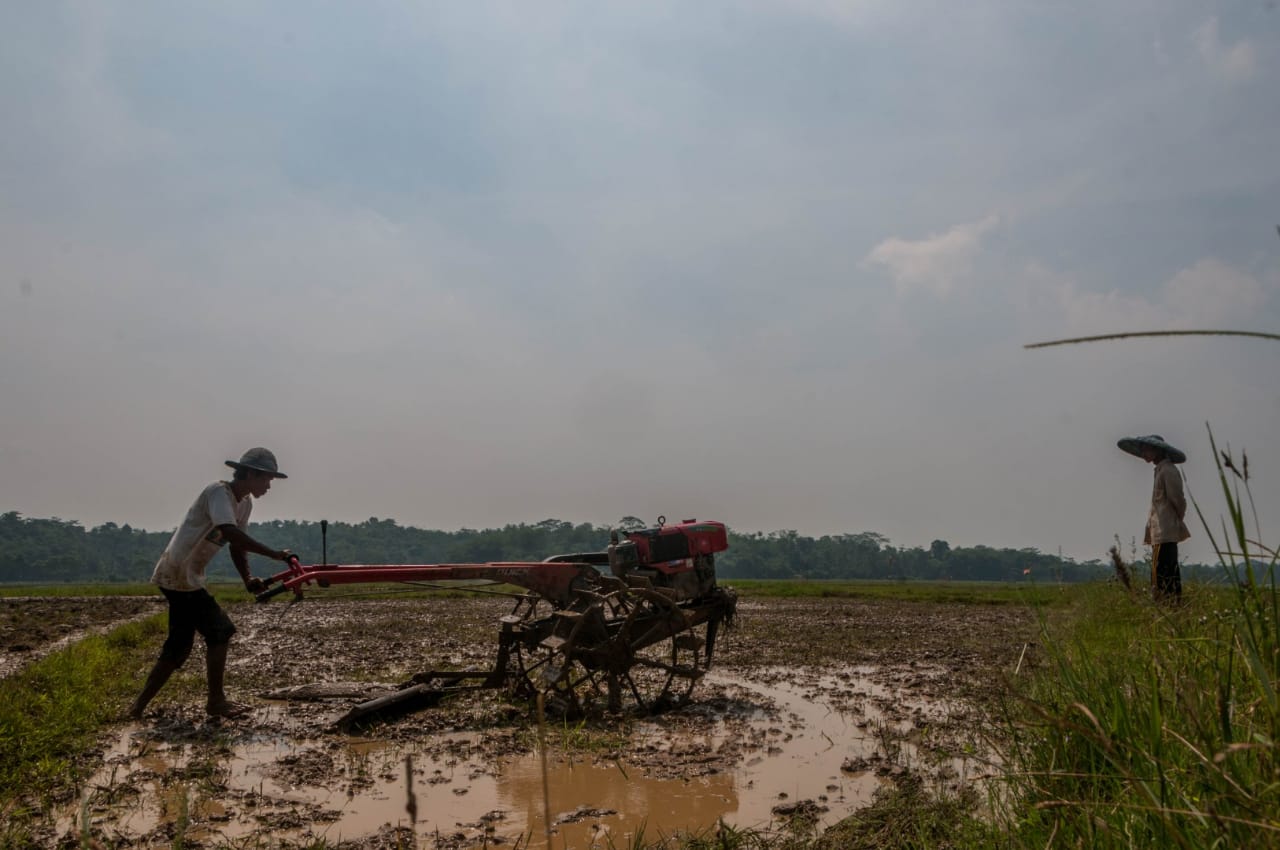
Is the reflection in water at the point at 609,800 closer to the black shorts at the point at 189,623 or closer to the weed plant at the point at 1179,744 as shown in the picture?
the weed plant at the point at 1179,744

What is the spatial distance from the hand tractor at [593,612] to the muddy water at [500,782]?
1.94 ft

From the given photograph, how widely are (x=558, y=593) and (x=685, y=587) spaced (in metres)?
1.25

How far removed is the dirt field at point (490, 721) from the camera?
14.7 feet

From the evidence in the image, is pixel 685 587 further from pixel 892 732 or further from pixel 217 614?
pixel 217 614

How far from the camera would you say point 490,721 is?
21.6 ft

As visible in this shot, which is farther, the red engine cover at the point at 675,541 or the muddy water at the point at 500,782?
the red engine cover at the point at 675,541

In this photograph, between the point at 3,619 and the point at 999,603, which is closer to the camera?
the point at 3,619

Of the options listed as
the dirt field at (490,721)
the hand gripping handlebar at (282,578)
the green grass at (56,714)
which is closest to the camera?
the dirt field at (490,721)

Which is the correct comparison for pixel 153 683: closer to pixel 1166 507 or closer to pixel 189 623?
pixel 189 623

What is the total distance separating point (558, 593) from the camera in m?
7.25

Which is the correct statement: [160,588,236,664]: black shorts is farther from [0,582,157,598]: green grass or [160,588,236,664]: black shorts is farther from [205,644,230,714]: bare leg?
[0,582,157,598]: green grass

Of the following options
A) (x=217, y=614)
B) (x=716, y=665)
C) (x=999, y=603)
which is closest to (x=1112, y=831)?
(x=217, y=614)

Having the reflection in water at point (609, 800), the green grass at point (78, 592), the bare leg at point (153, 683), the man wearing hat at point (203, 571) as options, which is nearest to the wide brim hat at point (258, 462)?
the man wearing hat at point (203, 571)

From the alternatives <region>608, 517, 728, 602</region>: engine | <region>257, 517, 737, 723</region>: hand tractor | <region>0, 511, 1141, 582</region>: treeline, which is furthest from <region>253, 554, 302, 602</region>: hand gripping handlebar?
<region>0, 511, 1141, 582</region>: treeline
